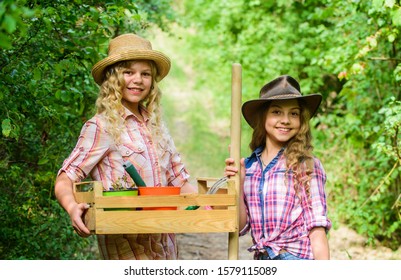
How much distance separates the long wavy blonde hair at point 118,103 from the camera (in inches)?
142

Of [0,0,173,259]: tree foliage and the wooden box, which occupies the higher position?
[0,0,173,259]: tree foliage

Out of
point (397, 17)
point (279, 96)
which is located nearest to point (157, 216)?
point (279, 96)

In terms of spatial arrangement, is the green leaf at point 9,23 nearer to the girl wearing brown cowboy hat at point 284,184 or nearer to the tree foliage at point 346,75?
the girl wearing brown cowboy hat at point 284,184

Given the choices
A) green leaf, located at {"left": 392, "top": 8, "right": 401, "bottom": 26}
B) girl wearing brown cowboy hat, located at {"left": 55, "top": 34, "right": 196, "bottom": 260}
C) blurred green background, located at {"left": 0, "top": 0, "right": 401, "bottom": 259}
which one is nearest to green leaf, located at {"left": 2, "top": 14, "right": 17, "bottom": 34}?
blurred green background, located at {"left": 0, "top": 0, "right": 401, "bottom": 259}

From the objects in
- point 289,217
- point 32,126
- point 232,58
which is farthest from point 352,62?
point 232,58

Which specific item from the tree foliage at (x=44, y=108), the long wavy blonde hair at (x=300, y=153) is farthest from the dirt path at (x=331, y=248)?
the long wavy blonde hair at (x=300, y=153)

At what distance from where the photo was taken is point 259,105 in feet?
12.8

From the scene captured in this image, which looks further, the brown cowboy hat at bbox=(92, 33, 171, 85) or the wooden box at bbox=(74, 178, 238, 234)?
the brown cowboy hat at bbox=(92, 33, 171, 85)

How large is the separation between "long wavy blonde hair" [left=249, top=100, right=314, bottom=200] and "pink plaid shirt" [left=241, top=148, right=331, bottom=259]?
3cm

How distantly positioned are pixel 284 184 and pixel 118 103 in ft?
2.88

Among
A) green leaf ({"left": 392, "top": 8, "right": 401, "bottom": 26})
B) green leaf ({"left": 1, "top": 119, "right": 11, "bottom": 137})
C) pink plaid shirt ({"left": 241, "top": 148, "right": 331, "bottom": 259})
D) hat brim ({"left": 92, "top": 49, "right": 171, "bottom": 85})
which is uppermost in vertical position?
green leaf ({"left": 392, "top": 8, "right": 401, "bottom": 26})

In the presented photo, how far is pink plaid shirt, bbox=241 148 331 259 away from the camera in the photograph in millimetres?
3531

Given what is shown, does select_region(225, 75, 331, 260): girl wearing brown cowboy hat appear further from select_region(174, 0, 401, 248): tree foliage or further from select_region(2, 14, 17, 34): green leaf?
select_region(174, 0, 401, 248): tree foliage

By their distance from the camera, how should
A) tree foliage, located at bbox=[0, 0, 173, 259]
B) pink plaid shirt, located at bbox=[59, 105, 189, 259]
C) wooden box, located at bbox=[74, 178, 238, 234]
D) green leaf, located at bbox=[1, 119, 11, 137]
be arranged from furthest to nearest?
tree foliage, located at bbox=[0, 0, 173, 259]
green leaf, located at bbox=[1, 119, 11, 137]
pink plaid shirt, located at bbox=[59, 105, 189, 259]
wooden box, located at bbox=[74, 178, 238, 234]
